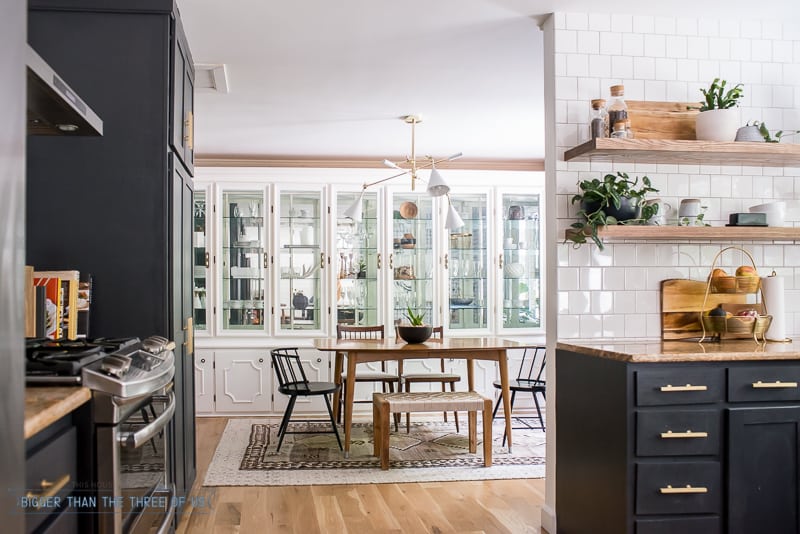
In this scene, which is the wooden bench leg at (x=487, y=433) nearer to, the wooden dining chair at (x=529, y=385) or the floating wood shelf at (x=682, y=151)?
the wooden dining chair at (x=529, y=385)

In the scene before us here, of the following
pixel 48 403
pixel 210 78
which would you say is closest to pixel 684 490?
pixel 48 403

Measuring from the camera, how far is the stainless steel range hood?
154cm

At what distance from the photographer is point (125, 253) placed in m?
2.78

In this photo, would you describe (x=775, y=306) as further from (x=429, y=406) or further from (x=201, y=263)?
(x=201, y=263)

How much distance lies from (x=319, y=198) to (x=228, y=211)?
2.84ft

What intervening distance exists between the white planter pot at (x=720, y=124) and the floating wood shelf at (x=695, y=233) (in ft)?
1.34

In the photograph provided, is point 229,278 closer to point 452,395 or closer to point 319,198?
point 319,198

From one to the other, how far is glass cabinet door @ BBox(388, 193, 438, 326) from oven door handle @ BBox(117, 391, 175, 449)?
172 inches

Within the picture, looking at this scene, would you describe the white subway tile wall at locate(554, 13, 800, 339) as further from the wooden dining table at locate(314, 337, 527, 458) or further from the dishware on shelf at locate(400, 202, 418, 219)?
the dishware on shelf at locate(400, 202, 418, 219)

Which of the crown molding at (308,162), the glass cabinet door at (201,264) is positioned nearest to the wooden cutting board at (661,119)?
the crown molding at (308,162)

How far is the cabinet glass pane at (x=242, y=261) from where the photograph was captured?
652 centimetres

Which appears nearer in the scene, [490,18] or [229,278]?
[490,18]

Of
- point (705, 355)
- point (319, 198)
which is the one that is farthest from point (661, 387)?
point (319, 198)

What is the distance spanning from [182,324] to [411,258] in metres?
3.64
